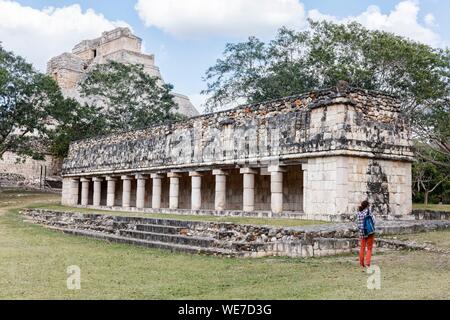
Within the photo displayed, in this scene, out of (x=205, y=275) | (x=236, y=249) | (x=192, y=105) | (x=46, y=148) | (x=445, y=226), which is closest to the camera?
(x=205, y=275)

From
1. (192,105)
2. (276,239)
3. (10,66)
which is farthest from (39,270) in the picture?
(192,105)

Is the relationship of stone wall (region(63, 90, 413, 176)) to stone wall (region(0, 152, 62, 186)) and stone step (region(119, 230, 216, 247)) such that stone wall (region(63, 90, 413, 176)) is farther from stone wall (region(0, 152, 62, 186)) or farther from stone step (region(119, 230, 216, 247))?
stone wall (region(0, 152, 62, 186))

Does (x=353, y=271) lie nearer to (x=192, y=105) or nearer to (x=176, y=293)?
(x=176, y=293)

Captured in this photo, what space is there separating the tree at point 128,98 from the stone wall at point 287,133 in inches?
631

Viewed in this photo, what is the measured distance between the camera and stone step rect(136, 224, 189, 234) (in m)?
13.5

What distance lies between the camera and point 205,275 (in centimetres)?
825

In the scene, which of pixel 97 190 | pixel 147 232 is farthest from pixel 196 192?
pixel 97 190

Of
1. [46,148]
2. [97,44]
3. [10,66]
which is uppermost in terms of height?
[97,44]

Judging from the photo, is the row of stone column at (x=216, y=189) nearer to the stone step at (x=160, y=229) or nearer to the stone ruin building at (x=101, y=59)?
the stone step at (x=160, y=229)

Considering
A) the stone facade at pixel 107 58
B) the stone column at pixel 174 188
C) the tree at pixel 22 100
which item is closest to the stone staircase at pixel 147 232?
the stone column at pixel 174 188

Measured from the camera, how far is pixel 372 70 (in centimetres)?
2820

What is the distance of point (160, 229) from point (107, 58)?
4910cm

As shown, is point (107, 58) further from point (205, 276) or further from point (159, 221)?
point (205, 276)
